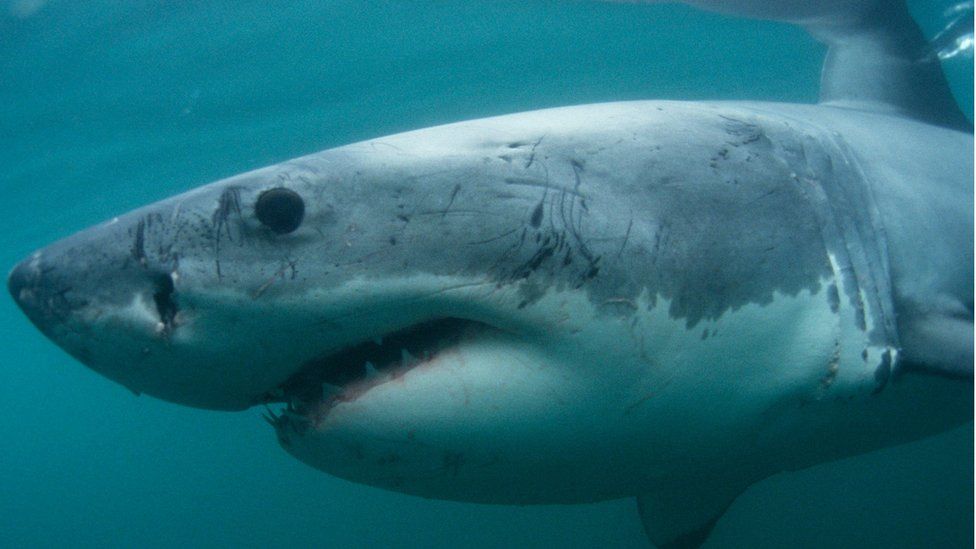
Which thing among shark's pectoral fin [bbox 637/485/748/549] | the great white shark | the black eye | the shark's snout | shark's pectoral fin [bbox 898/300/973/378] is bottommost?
shark's pectoral fin [bbox 637/485/748/549]

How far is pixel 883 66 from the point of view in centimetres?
645

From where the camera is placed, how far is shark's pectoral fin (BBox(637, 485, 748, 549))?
14.4 ft

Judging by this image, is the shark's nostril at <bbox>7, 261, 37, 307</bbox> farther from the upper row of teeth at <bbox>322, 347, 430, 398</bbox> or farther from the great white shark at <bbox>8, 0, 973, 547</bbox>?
the upper row of teeth at <bbox>322, 347, 430, 398</bbox>

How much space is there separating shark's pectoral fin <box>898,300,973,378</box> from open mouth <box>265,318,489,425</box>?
1.66m

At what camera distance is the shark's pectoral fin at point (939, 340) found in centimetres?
237

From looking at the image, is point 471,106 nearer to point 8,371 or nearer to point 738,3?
point 738,3

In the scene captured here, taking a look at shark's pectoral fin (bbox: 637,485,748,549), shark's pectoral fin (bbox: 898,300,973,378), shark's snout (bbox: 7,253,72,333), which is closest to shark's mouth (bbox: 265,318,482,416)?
shark's snout (bbox: 7,253,72,333)

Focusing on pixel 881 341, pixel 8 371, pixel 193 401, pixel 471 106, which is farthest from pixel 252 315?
pixel 8 371

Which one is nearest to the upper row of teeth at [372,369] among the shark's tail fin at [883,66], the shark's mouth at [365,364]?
the shark's mouth at [365,364]

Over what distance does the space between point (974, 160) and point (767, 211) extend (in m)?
2.47

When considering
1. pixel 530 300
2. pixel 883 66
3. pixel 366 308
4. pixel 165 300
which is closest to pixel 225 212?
pixel 165 300

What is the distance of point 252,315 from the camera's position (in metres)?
1.78

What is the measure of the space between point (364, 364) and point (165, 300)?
Result: 0.59m

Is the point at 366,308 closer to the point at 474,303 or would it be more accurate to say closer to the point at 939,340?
the point at 474,303
